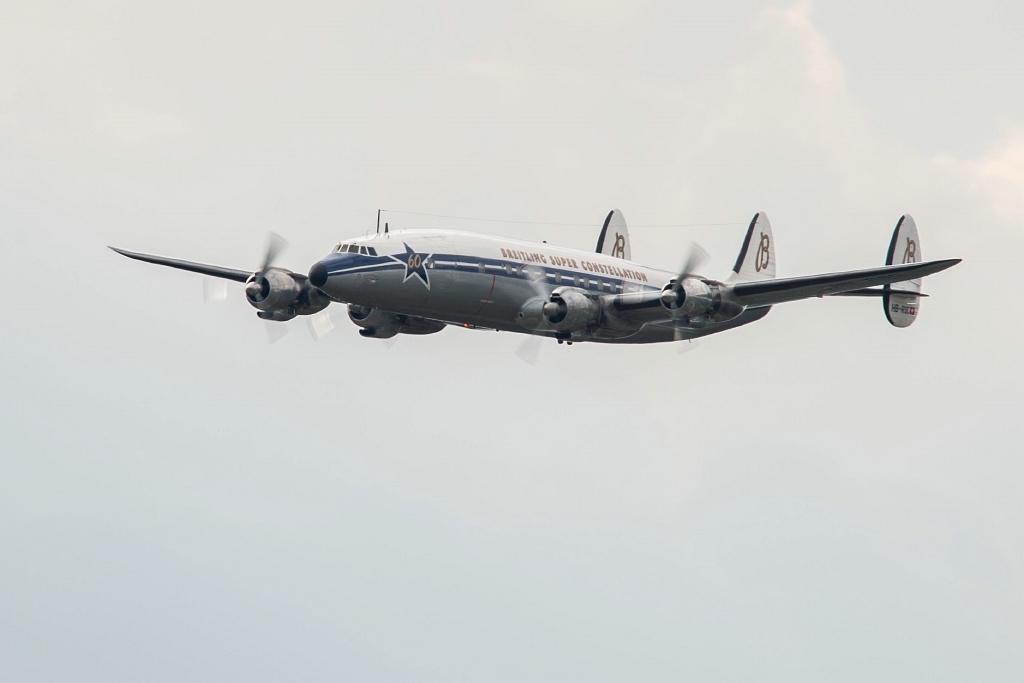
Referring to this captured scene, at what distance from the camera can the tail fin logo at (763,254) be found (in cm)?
4462

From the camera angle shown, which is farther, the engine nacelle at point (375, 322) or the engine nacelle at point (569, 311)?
the engine nacelle at point (375, 322)

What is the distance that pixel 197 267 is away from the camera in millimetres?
41344

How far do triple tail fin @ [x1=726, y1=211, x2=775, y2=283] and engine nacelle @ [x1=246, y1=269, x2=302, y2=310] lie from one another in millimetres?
14725

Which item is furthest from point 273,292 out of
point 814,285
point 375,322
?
point 814,285

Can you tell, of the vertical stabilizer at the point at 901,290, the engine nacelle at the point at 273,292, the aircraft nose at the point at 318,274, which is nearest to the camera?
the aircraft nose at the point at 318,274

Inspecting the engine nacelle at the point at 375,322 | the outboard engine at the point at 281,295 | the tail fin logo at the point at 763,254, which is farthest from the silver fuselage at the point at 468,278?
the tail fin logo at the point at 763,254

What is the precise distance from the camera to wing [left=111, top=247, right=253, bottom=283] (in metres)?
40.8

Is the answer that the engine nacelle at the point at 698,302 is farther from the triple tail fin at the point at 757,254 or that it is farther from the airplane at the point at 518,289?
the triple tail fin at the point at 757,254

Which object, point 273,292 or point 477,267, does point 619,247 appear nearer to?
point 477,267

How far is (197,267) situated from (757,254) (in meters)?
18.3

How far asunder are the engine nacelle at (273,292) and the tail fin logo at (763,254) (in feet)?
51.2

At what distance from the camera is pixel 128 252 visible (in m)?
41.8

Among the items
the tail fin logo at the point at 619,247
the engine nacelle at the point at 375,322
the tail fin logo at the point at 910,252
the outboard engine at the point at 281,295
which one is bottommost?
the engine nacelle at the point at 375,322

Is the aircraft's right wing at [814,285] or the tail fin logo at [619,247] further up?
the tail fin logo at [619,247]
